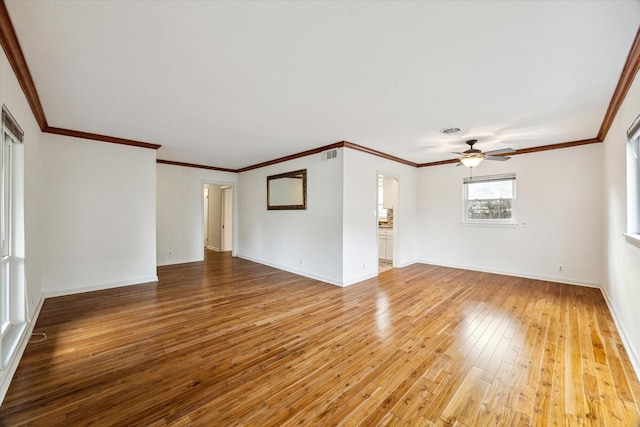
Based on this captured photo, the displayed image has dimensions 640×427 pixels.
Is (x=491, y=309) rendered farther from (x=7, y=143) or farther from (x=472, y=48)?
(x=7, y=143)

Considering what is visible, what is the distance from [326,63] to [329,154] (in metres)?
2.71

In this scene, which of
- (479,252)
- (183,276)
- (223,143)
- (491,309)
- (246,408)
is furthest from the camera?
(479,252)

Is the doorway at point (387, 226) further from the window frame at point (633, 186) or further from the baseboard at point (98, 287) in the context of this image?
the baseboard at point (98, 287)

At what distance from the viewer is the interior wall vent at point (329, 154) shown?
4.87m

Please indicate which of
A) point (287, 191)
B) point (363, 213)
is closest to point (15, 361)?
point (287, 191)

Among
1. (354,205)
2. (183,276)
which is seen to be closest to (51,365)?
(183,276)

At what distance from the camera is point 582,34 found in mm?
1899

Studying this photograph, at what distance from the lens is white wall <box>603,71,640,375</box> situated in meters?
2.42

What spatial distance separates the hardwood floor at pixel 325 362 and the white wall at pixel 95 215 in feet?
1.50

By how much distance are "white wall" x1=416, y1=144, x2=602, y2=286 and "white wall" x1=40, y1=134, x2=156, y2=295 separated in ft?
20.8

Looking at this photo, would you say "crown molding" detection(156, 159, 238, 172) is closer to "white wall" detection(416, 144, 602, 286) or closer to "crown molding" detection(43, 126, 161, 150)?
"crown molding" detection(43, 126, 161, 150)

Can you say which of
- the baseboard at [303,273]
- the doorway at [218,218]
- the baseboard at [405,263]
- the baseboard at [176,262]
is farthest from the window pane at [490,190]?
the baseboard at [176,262]

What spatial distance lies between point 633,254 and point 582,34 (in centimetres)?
208

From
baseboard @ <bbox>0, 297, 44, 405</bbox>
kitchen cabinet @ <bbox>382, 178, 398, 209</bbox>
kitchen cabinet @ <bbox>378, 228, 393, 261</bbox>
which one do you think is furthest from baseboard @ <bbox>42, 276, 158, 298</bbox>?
Result: kitchen cabinet @ <bbox>382, 178, 398, 209</bbox>
